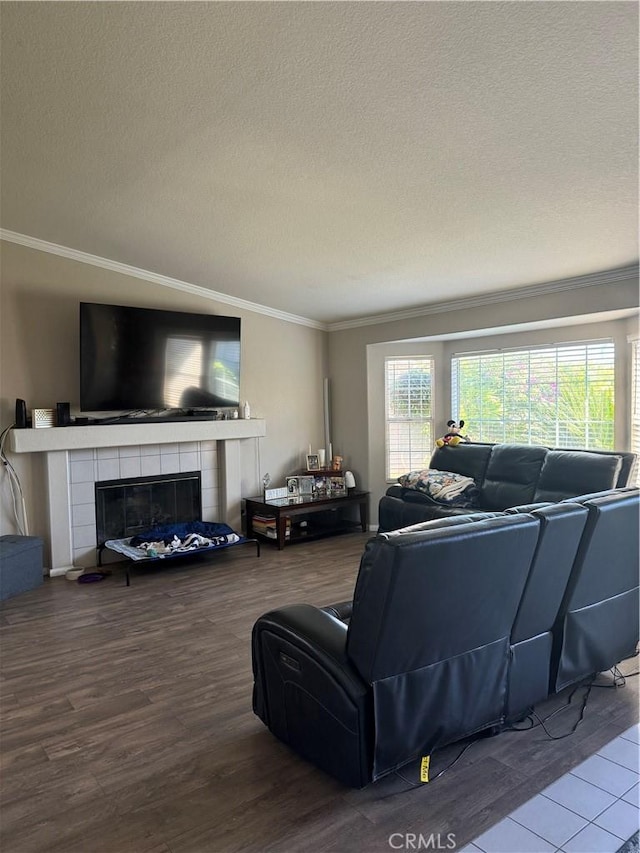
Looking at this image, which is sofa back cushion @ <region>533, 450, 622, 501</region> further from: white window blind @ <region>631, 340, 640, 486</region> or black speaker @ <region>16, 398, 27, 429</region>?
black speaker @ <region>16, 398, 27, 429</region>

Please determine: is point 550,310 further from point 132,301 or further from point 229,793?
point 229,793

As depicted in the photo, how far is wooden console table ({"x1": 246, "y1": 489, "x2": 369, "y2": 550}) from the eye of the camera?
5.47 metres

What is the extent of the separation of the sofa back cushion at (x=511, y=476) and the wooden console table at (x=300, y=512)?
1.51m

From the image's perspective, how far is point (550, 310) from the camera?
4719 mm

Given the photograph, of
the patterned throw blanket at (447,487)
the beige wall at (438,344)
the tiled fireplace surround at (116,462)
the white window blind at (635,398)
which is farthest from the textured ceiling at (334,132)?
the patterned throw blanket at (447,487)

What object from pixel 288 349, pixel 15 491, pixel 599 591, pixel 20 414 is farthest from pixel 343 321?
pixel 599 591

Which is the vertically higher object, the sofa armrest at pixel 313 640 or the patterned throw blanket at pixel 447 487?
the patterned throw blanket at pixel 447 487

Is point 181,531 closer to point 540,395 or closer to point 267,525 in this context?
point 267,525

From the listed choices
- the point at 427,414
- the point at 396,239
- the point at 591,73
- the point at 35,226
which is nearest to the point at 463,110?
the point at 591,73

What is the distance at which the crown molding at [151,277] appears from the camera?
15.1 feet

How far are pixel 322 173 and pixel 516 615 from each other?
243 cm

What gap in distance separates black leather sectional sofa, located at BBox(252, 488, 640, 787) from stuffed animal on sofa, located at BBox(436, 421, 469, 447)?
2971 millimetres

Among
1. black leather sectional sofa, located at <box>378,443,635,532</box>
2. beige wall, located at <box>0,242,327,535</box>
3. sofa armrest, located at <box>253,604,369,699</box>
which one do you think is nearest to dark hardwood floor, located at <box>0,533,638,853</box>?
sofa armrest, located at <box>253,604,369,699</box>

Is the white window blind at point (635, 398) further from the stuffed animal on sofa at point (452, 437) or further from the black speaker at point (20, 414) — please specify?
the black speaker at point (20, 414)
